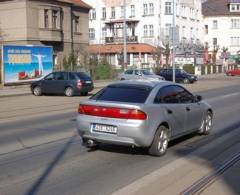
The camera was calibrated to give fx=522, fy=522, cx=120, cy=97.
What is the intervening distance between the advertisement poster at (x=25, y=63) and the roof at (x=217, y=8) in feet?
240

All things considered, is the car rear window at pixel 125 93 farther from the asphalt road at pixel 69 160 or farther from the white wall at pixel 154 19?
the white wall at pixel 154 19

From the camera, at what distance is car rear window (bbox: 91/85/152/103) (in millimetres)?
10086

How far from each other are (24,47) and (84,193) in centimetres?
3161

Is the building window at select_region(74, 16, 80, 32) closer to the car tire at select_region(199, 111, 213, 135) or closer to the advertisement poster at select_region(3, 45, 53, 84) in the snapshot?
the advertisement poster at select_region(3, 45, 53, 84)

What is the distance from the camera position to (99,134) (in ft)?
32.7

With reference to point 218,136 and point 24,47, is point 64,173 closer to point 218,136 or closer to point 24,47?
point 218,136

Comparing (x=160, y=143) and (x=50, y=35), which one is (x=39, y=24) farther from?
(x=160, y=143)

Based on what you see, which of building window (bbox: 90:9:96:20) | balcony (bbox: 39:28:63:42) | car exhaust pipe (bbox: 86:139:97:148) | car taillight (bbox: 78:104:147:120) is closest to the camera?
car taillight (bbox: 78:104:147:120)

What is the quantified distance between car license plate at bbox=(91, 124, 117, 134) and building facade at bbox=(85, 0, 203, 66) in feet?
233

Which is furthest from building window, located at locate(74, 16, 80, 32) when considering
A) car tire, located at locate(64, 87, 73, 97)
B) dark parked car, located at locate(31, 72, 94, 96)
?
car tire, located at locate(64, 87, 73, 97)

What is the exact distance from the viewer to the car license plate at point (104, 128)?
977cm

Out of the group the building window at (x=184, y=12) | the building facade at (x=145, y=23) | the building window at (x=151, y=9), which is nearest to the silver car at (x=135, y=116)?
the building facade at (x=145, y=23)

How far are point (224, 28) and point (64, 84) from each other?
8172cm

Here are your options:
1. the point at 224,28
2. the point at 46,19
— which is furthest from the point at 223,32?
the point at 46,19
